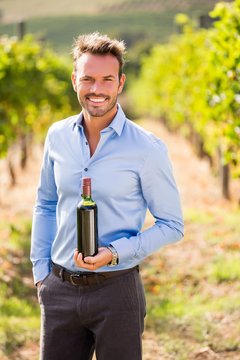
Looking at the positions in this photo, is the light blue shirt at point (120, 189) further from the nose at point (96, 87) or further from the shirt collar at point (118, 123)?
the nose at point (96, 87)

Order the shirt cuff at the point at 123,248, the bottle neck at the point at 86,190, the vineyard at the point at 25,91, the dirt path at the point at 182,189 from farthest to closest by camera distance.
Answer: the dirt path at the point at 182,189
the vineyard at the point at 25,91
the shirt cuff at the point at 123,248
the bottle neck at the point at 86,190

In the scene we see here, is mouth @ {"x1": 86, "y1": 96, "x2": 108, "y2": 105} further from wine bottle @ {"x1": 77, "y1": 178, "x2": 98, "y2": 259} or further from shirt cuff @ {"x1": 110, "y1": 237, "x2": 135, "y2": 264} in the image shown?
shirt cuff @ {"x1": 110, "y1": 237, "x2": 135, "y2": 264}

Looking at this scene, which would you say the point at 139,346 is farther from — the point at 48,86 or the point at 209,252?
the point at 48,86

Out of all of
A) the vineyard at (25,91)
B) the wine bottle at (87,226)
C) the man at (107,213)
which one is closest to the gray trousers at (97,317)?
the man at (107,213)

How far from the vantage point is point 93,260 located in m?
2.76

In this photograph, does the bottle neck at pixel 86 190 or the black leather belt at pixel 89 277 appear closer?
the bottle neck at pixel 86 190

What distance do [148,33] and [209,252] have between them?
87.6m

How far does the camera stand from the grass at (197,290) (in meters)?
5.55

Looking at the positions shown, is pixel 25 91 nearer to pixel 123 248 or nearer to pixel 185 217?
pixel 185 217

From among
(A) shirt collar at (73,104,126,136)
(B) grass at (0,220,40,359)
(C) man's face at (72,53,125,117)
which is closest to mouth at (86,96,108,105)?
(C) man's face at (72,53,125,117)

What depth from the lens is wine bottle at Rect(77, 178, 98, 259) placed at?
2754mm

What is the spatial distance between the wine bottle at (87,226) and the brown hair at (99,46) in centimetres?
63

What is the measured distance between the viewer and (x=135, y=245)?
9.47 feet

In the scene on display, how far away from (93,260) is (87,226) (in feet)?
0.47
